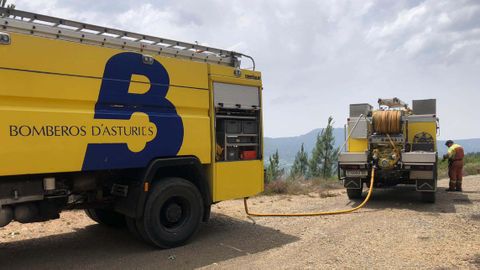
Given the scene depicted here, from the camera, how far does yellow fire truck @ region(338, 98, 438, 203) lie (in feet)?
34.5

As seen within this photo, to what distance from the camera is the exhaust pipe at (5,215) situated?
5178 mm

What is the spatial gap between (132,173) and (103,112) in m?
1.13

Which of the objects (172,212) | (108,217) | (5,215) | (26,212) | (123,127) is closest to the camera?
(5,215)

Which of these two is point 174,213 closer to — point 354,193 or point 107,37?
point 107,37

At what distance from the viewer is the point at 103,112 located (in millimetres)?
5738

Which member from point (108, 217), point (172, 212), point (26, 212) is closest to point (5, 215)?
point (26, 212)

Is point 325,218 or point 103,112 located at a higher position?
point 103,112

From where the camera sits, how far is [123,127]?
234 inches

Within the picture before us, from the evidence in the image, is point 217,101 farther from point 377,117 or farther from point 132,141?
point 377,117

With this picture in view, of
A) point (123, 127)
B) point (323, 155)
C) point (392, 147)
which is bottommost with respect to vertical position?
point (323, 155)

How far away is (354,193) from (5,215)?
862 cm

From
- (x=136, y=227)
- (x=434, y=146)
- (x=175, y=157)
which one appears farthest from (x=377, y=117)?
(x=136, y=227)

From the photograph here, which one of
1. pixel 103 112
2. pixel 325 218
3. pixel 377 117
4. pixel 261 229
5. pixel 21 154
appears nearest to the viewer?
pixel 21 154

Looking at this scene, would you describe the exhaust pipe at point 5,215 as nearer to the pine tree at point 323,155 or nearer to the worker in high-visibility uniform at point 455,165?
the worker in high-visibility uniform at point 455,165
